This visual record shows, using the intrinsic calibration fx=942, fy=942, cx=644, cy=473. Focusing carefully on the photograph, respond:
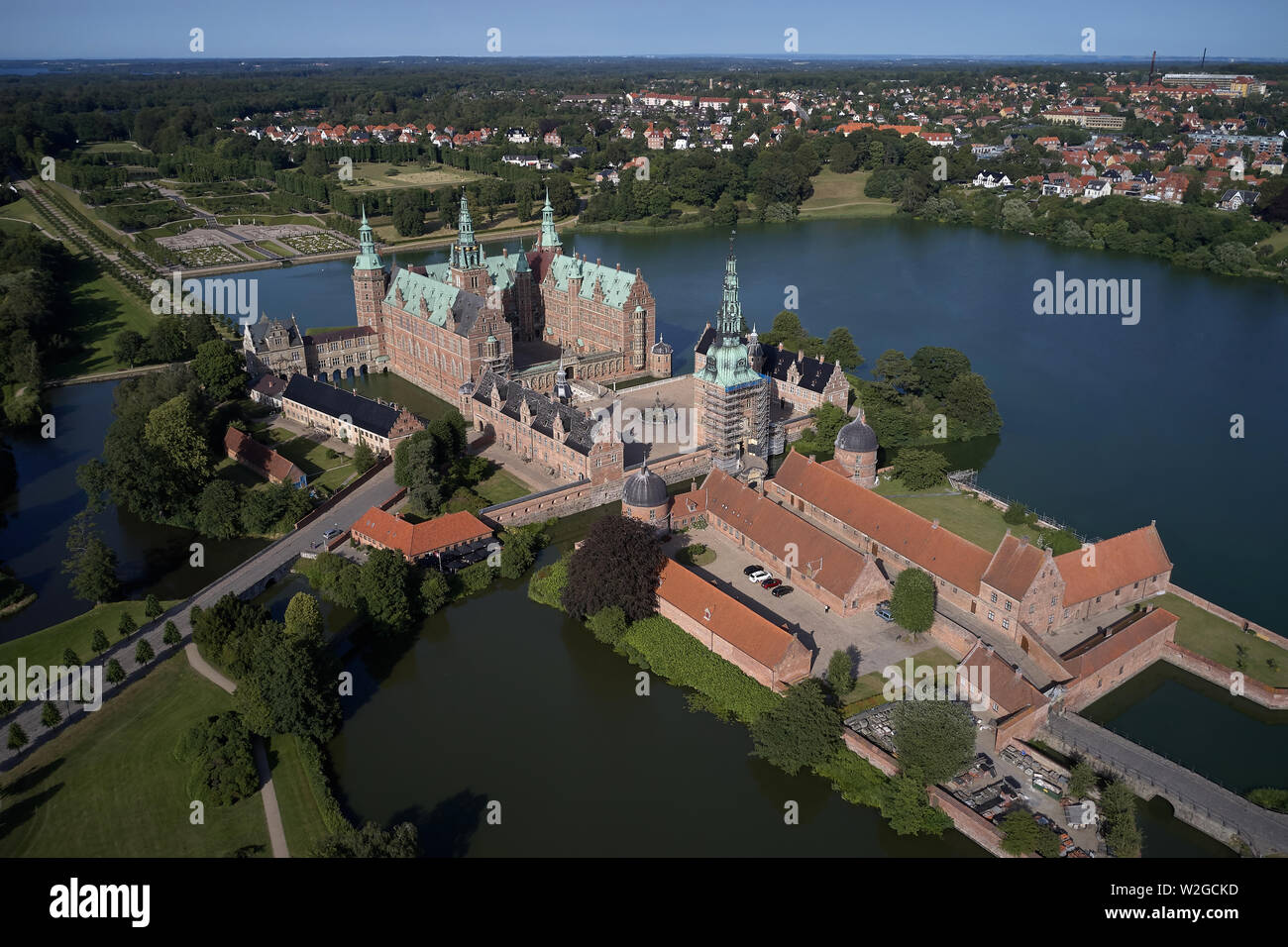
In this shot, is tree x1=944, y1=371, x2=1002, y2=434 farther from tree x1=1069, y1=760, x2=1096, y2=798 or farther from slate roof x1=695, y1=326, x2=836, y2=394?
tree x1=1069, y1=760, x2=1096, y2=798

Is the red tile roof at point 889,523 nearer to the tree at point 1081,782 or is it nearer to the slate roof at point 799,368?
the tree at point 1081,782

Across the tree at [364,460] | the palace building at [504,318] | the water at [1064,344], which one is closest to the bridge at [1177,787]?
the water at [1064,344]

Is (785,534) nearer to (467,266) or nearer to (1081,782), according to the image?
(1081,782)

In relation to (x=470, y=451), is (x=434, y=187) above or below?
above

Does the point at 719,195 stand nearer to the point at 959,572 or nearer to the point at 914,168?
the point at 914,168

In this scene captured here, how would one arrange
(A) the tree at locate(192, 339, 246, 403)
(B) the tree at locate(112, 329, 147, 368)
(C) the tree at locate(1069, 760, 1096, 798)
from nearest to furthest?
(C) the tree at locate(1069, 760, 1096, 798) < (A) the tree at locate(192, 339, 246, 403) < (B) the tree at locate(112, 329, 147, 368)

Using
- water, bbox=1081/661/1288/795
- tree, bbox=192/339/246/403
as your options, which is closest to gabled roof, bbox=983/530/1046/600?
water, bbox=1081/661/1288/795

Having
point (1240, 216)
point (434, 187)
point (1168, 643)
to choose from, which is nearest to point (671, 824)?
point (1168, 643)
